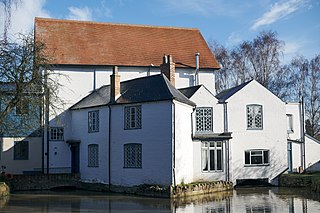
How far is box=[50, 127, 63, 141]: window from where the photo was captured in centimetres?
3117

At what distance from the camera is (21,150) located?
30812 millimetres

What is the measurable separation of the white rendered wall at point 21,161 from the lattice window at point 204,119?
11.6m

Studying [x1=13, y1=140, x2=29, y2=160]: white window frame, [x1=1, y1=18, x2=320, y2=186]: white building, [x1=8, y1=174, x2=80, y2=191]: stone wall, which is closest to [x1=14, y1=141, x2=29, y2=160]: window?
[x1=13, y1=140, x2=29, y2=160]: white window frame

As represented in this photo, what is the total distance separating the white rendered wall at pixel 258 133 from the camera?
28.9 meters

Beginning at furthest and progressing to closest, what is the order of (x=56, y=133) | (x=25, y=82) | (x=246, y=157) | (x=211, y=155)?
(x=56, y=133), (x=246, y=157), (x=211, y=155), (x=25, y=82)

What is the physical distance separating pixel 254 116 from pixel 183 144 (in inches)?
262

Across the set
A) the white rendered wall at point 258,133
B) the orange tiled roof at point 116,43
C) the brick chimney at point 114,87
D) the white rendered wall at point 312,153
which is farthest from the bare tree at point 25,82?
the white rendered wall at point 312,153

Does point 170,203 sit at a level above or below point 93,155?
below

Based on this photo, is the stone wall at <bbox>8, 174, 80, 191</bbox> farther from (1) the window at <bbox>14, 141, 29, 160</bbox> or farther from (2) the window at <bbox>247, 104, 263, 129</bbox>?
(2) the window at <bbox>247, 104, 263, 129</bbox>

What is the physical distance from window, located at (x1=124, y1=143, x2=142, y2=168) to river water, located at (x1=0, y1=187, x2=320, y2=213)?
2.08 metres

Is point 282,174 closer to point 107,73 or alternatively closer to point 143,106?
point 143,106

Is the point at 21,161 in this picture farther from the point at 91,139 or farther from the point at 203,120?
the point at 203,120

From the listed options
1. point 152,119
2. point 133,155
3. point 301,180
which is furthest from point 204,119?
point 301,180

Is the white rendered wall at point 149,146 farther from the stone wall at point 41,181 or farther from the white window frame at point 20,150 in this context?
the white window frame at point 20,150
